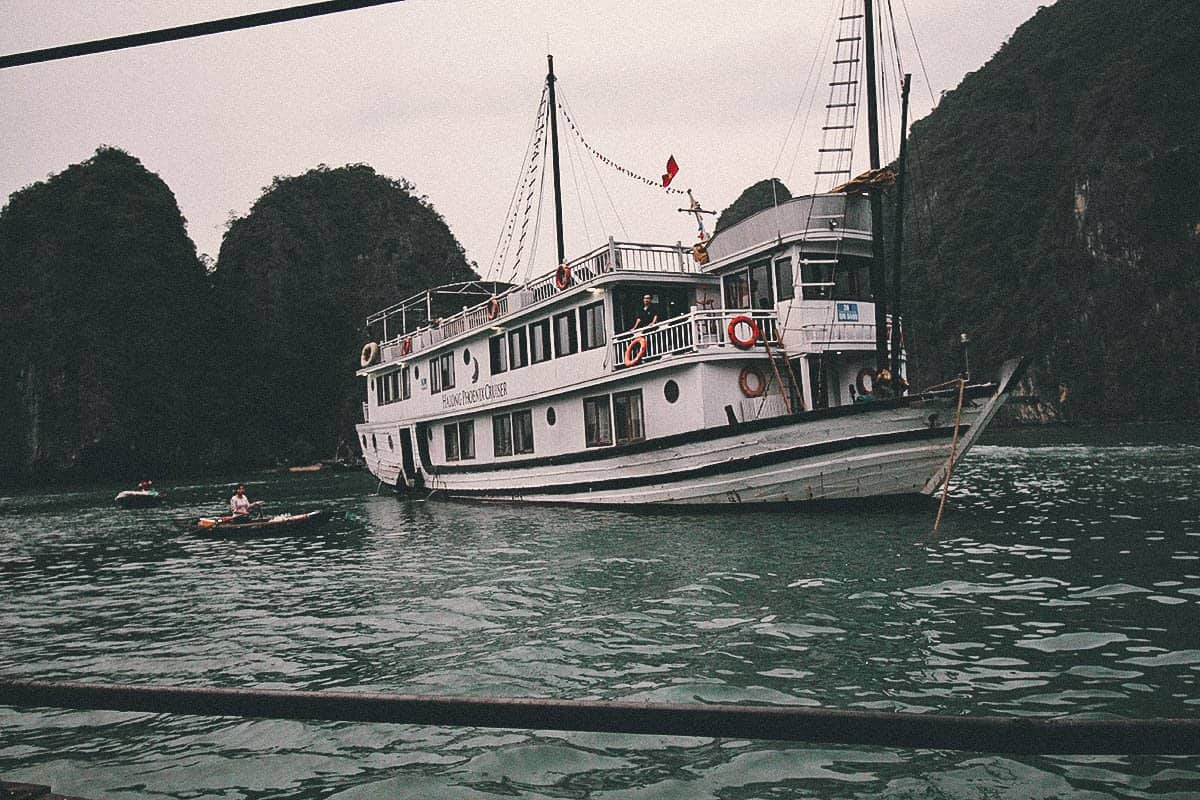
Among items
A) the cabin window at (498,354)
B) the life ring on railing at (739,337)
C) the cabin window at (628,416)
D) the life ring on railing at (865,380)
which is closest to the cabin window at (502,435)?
the cabin window at (498,354)

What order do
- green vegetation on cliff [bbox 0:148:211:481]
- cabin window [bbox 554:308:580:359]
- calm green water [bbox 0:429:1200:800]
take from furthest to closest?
green vegetation on cliff [bbox 0:148:211:481], cabin window [bbox 554:308:580:359], calm green water [bbox 0:429:1200:800]

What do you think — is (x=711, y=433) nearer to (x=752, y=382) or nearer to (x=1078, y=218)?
(x=752, y=382)

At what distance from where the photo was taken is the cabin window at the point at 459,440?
2448 cm

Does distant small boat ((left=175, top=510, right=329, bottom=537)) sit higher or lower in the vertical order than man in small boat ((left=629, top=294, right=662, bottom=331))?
lower

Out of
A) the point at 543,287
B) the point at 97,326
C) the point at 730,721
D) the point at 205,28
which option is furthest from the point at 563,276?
the point at 97,326

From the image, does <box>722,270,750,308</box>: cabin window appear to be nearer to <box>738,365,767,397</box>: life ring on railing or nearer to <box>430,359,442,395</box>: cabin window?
<box>738,365,767,397</box>: life ring on railing

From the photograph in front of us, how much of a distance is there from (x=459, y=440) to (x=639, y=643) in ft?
60.0

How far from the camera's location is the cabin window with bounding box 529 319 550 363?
20797mm

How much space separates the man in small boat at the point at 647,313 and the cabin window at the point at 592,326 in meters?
0.82

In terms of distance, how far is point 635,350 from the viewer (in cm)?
1753

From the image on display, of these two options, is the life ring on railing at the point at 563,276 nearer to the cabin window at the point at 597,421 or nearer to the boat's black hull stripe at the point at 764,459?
the cabin window at the point at 597,421

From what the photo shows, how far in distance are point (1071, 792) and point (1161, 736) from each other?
3314 mm

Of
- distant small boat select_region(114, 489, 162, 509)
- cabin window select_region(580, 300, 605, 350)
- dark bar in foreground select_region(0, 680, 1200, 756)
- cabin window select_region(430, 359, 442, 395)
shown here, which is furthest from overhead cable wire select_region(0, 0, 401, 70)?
distant small boat select_region(114, 489, 162, 509)

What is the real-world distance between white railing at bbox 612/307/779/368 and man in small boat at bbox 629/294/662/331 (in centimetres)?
53
